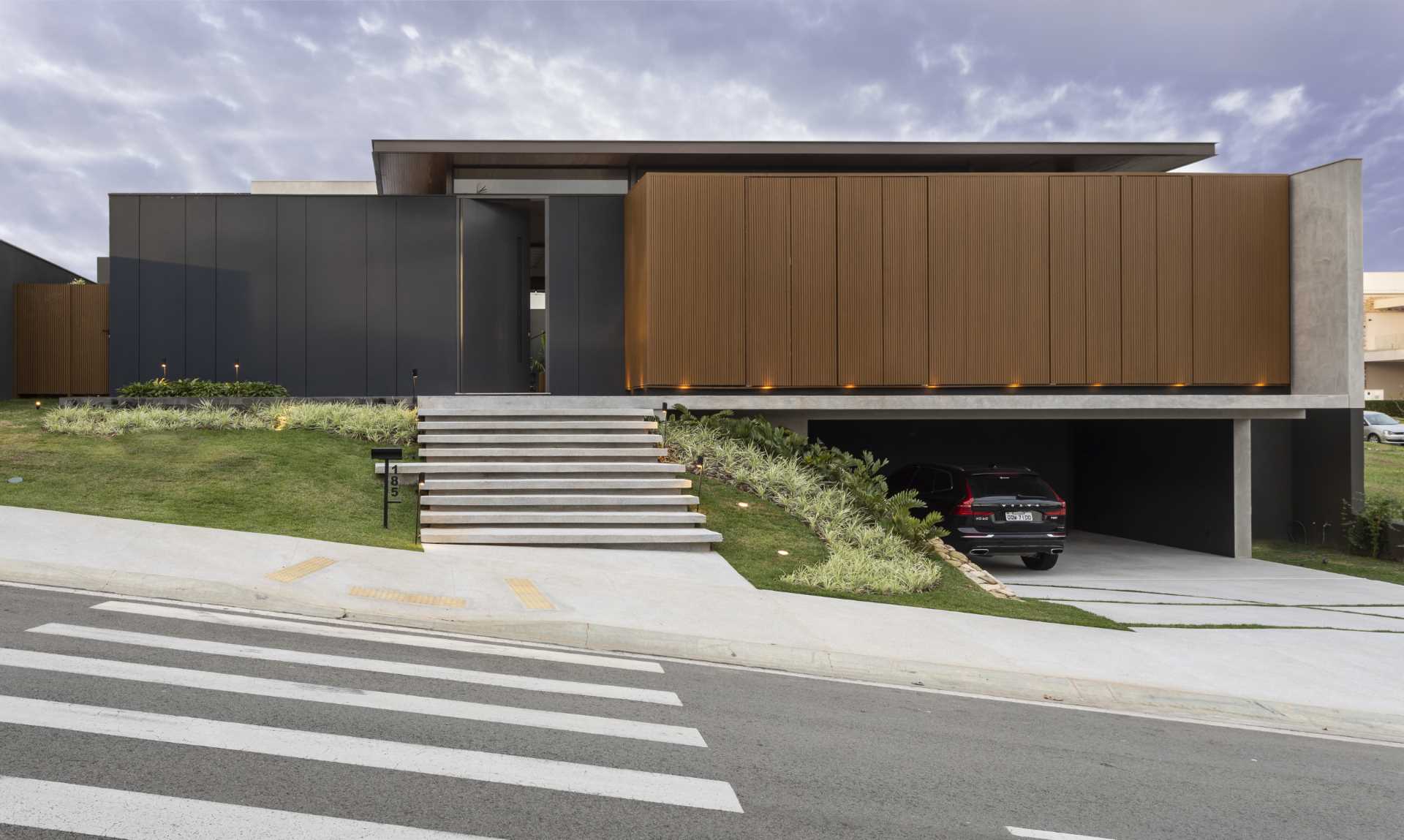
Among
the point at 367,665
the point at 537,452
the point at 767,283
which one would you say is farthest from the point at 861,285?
the point at 367,665

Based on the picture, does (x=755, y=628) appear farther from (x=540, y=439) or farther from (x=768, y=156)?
(x=768, y=156)

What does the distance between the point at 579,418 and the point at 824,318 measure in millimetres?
5806

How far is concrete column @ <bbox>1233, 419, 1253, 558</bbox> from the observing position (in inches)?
672

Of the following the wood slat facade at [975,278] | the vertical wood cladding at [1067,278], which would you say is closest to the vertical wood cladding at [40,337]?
the wood slat facade at [975,278]

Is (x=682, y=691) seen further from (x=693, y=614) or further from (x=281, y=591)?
(x=281, y=591)

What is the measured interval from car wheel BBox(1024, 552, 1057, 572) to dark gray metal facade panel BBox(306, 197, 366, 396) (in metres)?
14.9

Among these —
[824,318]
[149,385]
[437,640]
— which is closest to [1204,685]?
[437,640]

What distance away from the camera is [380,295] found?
1897 cm

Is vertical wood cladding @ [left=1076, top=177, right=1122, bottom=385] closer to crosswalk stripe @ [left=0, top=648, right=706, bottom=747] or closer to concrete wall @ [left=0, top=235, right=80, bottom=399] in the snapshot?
crosswalk stripe @ [left=0, top=648, right=706, bottom=747]

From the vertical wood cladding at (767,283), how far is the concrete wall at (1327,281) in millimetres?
10815

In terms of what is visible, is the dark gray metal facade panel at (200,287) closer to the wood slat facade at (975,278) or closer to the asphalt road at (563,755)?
the wood slat facade at (975,278)

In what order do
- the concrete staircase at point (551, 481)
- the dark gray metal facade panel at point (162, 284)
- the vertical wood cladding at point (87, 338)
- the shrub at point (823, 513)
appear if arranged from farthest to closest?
the vertical wood cladding at point (87, 338), the dark gray metal facade panel at point (162, 284), the concrete staircase at point (551, 481), the shrub at point (823, 513)

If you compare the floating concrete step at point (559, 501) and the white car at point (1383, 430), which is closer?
the floating concrete step at point (559, 501)

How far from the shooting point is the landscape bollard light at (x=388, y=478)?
10680 mm
